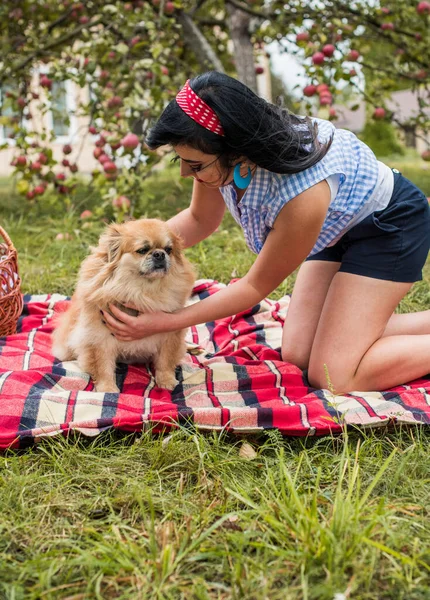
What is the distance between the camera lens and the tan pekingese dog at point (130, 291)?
2.53 metres

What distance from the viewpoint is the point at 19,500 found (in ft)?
5.89

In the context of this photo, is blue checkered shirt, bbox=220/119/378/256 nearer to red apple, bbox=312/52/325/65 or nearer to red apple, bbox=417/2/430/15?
red apple, bbox=312/52/325/65

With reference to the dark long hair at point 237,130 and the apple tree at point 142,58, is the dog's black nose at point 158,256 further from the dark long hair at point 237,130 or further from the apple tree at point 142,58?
the apple tree at point 142,58

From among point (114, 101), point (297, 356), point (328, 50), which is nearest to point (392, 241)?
point (297, 356)

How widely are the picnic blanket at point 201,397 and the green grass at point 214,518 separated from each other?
68mm

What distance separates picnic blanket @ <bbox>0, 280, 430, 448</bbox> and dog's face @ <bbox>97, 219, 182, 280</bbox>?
1.78ft

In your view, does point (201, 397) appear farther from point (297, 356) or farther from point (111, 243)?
point (111, 243)

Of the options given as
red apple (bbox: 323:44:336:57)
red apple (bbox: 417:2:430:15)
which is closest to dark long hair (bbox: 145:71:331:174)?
red apple (bbox: 323:44:336:57)

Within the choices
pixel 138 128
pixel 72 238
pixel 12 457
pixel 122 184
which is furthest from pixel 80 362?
pixel 138 128

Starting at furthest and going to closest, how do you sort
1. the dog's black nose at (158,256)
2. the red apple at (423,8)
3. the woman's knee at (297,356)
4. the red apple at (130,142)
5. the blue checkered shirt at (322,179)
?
the red apple at (423,8) < the red apple at (130,142) < the woman's knee at (297,356) < the dog's black nose at (158,256) < the blue checkered shirt at (322,179)

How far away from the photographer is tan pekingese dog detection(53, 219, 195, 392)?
99.5 inches

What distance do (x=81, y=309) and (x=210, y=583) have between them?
1.54 meters

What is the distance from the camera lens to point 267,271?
2.36 meters

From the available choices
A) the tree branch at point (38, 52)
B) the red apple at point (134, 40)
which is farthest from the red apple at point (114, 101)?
the tree branch at point (38, 52)
